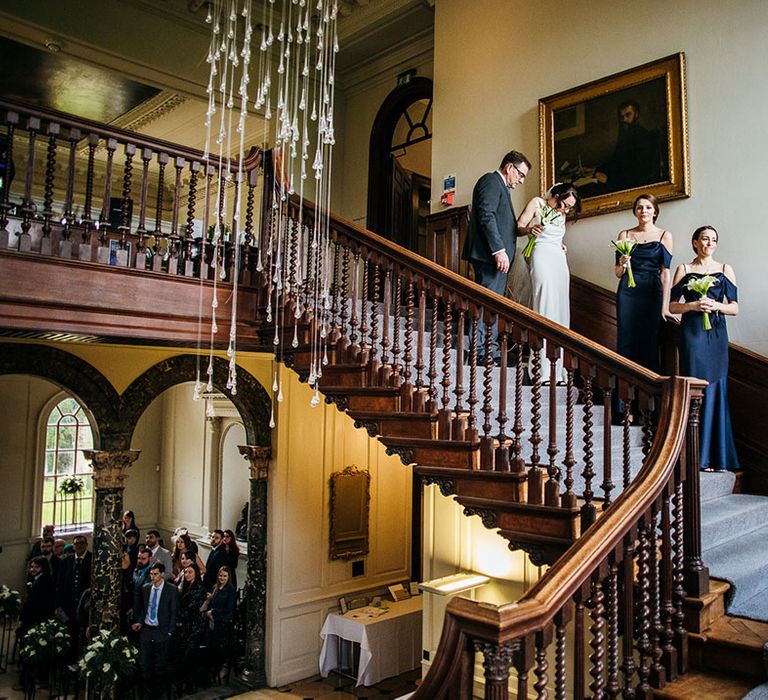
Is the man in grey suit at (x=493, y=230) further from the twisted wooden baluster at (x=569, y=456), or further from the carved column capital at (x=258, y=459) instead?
the carved column capital at (x=258, y=459)

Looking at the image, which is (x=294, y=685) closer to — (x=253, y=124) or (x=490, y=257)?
(x=490, y=257)

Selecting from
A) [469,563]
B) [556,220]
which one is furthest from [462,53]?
[469,563]

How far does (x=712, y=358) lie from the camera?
4359 mm

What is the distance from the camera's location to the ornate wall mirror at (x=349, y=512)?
821 centimetres

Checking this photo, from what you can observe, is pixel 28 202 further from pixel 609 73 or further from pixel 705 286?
pixel 609 73

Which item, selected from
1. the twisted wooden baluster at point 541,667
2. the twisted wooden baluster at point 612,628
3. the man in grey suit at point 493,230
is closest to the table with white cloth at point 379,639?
the man in grey suit at point 493,230

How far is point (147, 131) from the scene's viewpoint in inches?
409

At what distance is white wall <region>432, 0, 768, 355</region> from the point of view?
4.94 m

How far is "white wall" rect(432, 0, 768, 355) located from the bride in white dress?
844mm

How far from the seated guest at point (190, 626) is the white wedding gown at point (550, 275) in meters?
4.98

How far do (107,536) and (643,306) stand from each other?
5214 mm

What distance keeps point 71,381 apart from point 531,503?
4.99 m

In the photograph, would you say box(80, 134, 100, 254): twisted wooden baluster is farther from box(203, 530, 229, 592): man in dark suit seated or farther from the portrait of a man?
box(203, 530, 229, 592): man in dark suit seated

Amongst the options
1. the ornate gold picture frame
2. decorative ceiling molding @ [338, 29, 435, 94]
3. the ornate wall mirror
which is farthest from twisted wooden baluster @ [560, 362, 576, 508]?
decorative ceiling molding @ [338, 29, 435, 94]
